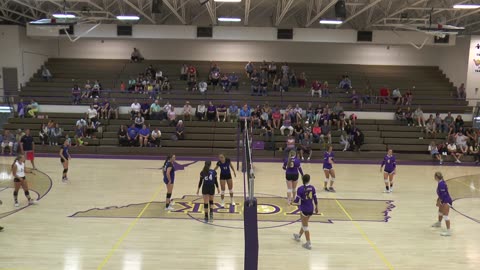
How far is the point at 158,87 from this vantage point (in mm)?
26422

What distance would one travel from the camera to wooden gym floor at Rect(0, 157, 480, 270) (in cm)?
823

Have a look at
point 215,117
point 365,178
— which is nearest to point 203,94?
point 215,117

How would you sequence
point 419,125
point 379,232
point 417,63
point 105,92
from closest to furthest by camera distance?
1. point 379,232
2. point 419,125
3. point 105,92
4. point 417,63

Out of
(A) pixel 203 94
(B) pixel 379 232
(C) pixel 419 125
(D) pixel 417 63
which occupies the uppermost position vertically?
(D) pixel 417 63

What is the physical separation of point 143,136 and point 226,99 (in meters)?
6.73

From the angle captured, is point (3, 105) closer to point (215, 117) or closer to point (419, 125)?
point (215, 117)

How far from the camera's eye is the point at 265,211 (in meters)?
11.6

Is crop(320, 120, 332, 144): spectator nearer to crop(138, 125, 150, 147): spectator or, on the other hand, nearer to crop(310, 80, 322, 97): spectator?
crop(310, 80, 322, 97): spectator

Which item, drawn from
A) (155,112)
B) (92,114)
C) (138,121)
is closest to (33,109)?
(92,114)

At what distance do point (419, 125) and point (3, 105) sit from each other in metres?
25.2

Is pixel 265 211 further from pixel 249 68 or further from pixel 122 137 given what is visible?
pixel 249 68

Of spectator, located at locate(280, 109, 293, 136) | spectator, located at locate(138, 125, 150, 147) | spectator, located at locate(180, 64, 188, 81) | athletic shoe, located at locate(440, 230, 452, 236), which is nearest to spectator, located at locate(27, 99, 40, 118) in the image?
spectator, located at locate(138, 125, 150, 147)

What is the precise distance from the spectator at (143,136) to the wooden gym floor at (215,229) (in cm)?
610

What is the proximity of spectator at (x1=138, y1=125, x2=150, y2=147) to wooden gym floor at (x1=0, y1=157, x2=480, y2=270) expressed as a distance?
6098mm
